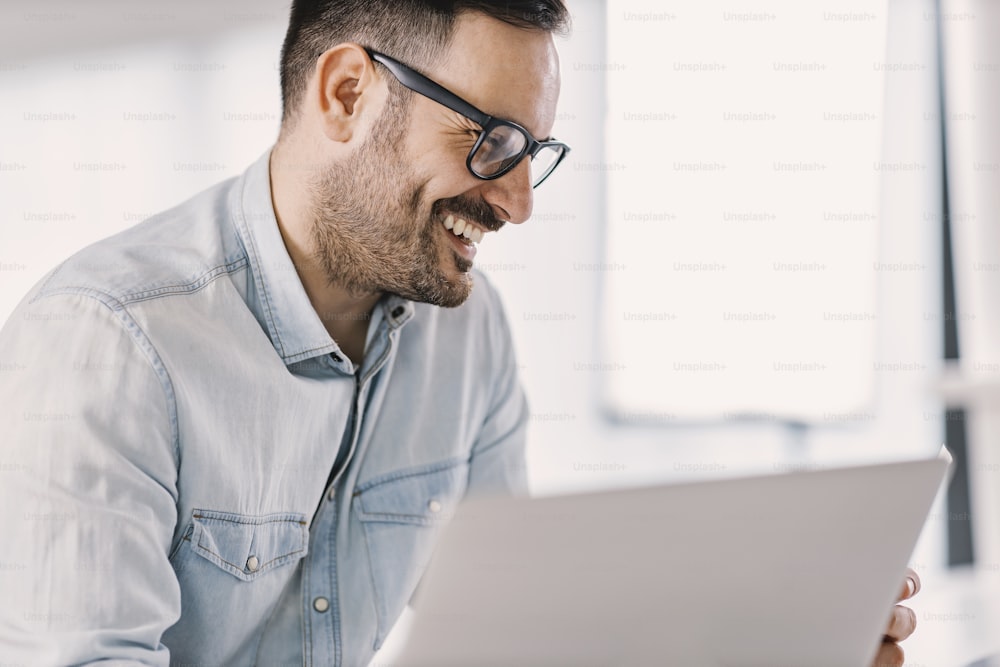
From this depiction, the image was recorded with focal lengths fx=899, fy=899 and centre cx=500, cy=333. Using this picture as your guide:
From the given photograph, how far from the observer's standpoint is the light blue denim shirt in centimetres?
89

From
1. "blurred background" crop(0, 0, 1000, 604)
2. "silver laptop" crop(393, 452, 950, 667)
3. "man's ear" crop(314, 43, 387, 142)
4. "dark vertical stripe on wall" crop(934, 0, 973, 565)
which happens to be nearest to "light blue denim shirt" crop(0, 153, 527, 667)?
"man's ear" crop(314, 43, 387, 142)

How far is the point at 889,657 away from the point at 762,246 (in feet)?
6.80

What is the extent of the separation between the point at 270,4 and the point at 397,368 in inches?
52.3

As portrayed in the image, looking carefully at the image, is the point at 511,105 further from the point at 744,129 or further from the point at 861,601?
the point at 744,129

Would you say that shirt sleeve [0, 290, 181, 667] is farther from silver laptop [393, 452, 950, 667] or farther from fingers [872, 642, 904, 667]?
fingers [872, 642, 904, 667]

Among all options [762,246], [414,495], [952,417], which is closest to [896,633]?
[414,495]

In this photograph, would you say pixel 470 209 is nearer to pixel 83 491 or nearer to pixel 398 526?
pixel 398 526

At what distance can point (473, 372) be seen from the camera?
4.68 feet

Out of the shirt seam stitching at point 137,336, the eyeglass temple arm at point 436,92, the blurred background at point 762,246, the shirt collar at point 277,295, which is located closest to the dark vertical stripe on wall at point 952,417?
the blurred background at point 762,246

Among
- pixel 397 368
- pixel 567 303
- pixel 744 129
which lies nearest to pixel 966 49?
pixel 744 129

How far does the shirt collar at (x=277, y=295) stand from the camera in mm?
1135

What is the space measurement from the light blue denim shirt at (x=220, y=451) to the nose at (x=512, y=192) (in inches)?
7.9

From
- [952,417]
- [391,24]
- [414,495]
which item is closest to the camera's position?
[391,24]

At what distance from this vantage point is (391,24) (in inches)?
46.8
